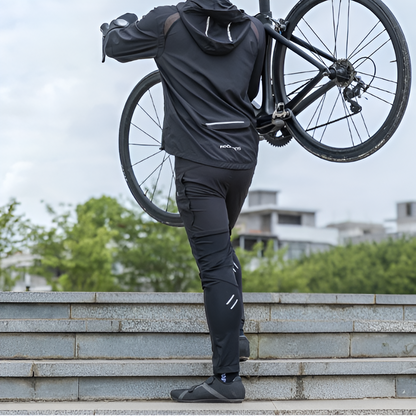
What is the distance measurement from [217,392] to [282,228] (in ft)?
239

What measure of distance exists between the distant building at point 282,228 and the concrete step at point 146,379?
6465 cm

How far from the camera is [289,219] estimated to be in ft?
266

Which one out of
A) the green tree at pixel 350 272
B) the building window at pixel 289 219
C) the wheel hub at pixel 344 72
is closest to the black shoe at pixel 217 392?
the wheel hub at pixel 344 72

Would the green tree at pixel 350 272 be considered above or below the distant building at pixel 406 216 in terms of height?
below

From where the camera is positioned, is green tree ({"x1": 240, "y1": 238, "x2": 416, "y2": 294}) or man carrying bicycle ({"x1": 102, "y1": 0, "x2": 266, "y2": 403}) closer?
man carrying bicycle ({"x1": 102, "y1": 0, "x2": 266, "y2": 403})

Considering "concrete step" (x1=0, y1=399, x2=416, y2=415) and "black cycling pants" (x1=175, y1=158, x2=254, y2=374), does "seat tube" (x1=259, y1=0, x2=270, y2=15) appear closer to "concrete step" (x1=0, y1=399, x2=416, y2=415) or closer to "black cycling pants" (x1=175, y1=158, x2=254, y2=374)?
"black cycling pants" (x1=175, y1=158, x2=254, y2=374)

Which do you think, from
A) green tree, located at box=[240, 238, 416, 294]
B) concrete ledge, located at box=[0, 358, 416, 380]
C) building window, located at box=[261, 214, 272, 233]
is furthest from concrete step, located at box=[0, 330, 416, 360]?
building window, located at box=[261, 214, 272, 233]

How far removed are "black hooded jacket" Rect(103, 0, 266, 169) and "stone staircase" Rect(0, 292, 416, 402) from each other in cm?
128

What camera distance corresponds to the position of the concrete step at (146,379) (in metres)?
3.70

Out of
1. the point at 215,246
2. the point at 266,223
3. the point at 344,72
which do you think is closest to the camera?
the point at 215,246

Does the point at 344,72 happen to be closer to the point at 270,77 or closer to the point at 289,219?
the point at 270,77

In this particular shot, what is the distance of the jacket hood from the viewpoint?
343 centimetres

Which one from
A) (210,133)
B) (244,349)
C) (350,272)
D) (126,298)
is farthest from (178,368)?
(350,272)

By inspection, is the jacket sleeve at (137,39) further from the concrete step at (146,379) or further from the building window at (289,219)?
the building window at (289,219)
